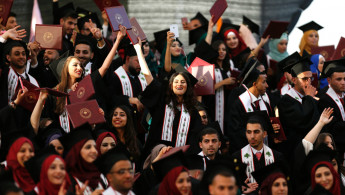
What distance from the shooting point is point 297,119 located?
1101cm

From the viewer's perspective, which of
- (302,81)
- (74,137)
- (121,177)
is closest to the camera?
(121,177)

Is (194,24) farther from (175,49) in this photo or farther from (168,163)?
(168,163)

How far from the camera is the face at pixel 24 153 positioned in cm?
784

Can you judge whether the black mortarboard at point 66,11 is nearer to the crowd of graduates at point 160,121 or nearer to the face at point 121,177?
the crowd of graduates at point 160,121

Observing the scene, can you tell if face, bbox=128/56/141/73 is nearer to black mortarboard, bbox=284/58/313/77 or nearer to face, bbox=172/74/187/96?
face, bbox=172/74/187/96

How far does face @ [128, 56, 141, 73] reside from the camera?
11188 mm

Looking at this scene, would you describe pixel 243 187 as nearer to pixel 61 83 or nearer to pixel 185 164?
pixel 185 164

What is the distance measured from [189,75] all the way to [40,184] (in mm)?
3575

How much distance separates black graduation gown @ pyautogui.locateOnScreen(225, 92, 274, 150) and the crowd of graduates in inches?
0.7

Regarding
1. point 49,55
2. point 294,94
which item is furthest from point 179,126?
point 49,55

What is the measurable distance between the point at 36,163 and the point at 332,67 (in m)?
5.51

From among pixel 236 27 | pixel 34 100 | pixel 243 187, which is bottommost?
pixel 243 187

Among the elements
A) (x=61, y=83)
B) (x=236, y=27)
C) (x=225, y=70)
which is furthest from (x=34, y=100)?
(x=236, y=27)

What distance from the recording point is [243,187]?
9148mm
